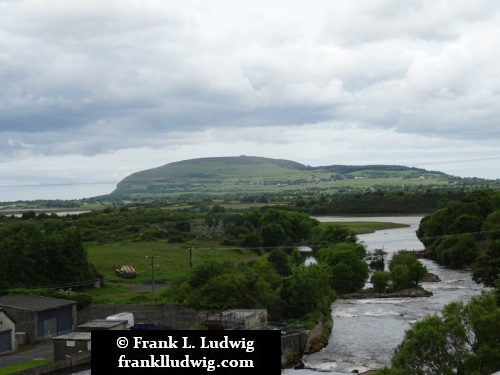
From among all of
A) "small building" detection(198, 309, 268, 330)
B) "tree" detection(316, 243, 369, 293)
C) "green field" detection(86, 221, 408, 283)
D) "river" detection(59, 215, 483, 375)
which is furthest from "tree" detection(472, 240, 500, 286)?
"green field" detection(86, 221, 408, 283)

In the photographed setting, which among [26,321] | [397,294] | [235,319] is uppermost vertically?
[235,319]

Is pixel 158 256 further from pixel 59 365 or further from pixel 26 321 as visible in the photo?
pixel 59 365

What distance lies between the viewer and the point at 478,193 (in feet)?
378

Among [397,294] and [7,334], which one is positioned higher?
[7,334]

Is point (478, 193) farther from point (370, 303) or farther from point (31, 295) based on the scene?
point (31, 295)

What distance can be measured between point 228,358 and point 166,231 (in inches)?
4011

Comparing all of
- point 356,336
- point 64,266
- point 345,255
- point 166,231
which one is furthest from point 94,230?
point 356,336

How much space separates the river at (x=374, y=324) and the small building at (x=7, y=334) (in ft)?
63.6

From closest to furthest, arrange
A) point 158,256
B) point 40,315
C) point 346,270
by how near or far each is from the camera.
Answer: point 40,315, point 346,270, point 158,256

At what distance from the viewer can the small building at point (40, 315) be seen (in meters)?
50.4

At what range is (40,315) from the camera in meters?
51.2

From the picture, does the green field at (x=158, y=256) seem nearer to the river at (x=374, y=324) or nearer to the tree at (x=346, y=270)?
the tree at (x=346, y=270)

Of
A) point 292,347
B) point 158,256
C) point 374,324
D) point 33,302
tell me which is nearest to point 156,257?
point 158,256

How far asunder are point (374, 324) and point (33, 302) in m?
26.8
